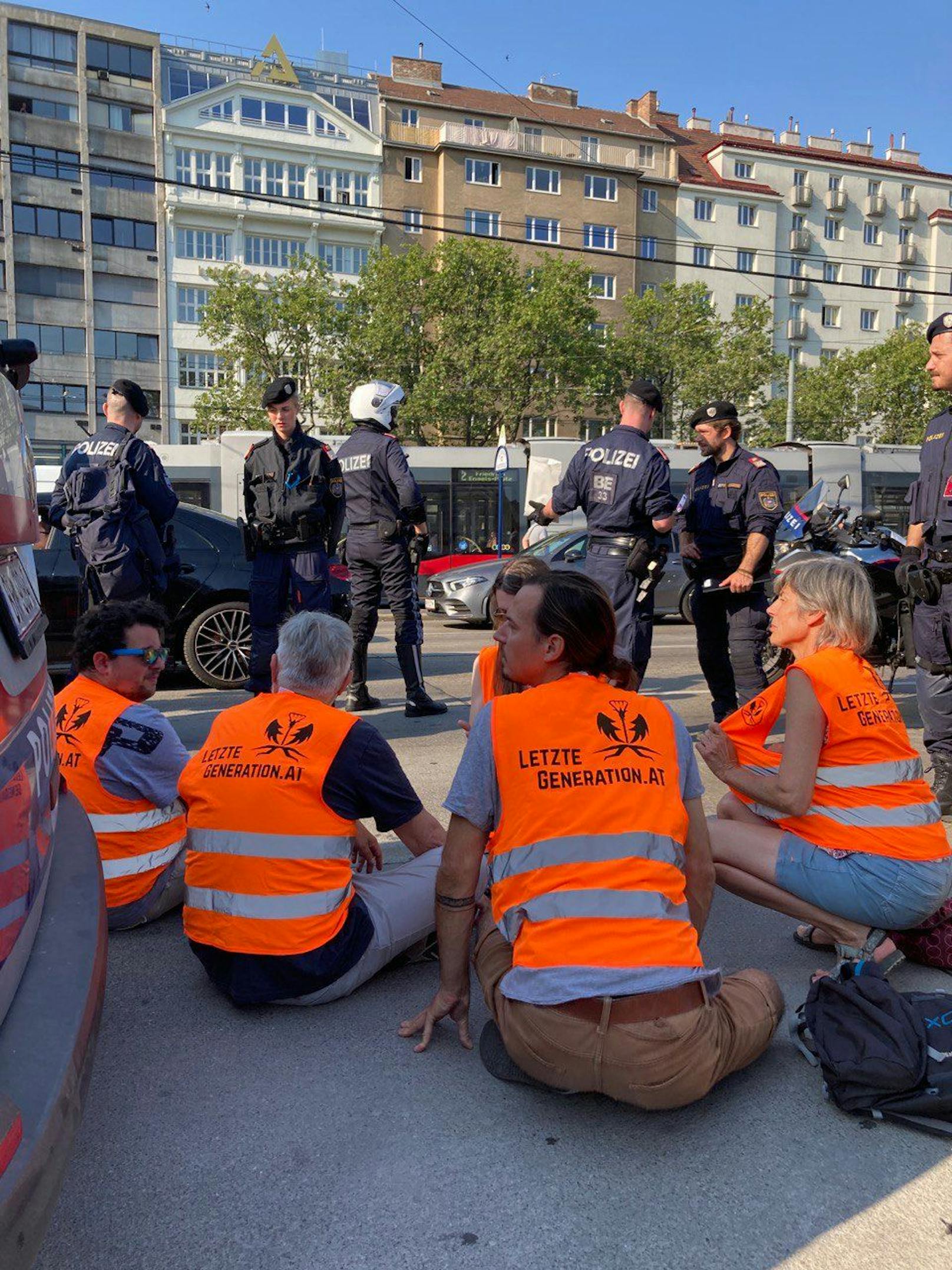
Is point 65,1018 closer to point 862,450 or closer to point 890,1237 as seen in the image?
point 890,1237

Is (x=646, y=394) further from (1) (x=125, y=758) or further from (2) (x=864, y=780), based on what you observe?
(1) (x=125, y=758)

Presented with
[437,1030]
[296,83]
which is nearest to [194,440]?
[296,83]

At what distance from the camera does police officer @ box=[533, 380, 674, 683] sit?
18.1ft

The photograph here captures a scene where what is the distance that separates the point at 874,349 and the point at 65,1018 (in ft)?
171

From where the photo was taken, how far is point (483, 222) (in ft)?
179

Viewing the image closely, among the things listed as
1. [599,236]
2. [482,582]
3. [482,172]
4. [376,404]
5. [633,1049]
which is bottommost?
[633,1049]

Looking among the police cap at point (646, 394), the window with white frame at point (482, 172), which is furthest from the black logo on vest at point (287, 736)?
the window with white frame at point (482, 172)

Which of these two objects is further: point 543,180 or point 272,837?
point 543,180

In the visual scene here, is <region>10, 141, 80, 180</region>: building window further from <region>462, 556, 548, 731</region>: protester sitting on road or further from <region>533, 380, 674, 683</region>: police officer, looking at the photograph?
<region>462, 556, 548, 731</region>: protester sitting on road

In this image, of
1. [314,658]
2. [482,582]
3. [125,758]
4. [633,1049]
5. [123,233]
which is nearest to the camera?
[633,1049]

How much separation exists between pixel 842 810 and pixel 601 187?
59.6 m

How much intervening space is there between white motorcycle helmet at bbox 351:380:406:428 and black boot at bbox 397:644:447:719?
60.8 inches

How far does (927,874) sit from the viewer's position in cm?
300

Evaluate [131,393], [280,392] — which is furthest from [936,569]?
[131,393]
